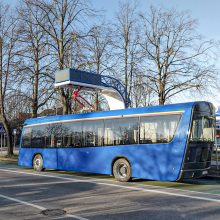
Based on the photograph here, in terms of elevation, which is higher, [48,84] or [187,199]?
[48,84]

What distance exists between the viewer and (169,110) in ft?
43.5

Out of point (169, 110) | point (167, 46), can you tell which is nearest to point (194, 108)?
point (169, 110)

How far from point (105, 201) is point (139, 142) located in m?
4.53

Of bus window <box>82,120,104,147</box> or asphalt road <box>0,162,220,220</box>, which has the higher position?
bus window <box>82,120,104,147</box>

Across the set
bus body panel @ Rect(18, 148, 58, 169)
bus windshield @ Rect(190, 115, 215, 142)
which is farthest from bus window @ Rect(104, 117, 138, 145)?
bus body panel @ Rect(18, 148, 58, 169)

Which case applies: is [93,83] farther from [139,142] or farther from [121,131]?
[139,142]

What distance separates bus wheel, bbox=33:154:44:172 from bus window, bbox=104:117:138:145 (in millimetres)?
5333

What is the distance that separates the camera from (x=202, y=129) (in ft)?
43.8

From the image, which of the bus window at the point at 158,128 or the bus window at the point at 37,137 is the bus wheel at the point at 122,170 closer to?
the bus window at the point at 158,128

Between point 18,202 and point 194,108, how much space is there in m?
6.68

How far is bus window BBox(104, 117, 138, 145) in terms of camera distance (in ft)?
47.5

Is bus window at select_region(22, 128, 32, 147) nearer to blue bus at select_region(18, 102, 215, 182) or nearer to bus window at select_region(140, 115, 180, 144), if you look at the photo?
blue bus at select_region(18, 102, 215, 182)

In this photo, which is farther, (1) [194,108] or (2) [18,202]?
(1) [194,108]

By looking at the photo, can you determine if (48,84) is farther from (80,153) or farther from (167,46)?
(80,153)
